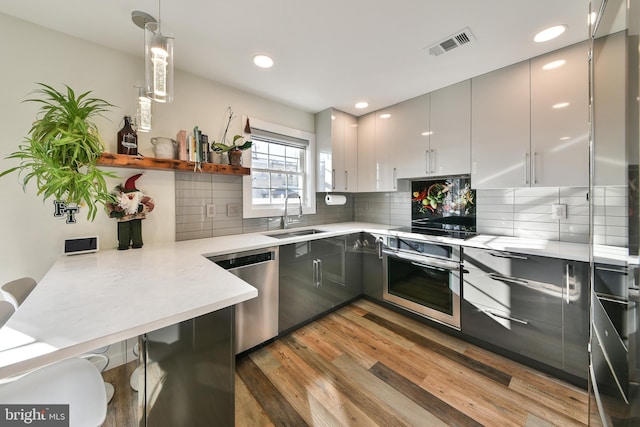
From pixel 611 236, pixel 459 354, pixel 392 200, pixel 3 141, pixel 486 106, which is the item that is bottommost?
pixel 459 354

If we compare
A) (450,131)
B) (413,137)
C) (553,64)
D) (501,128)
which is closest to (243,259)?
(413,137)

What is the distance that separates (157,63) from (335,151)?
2084 millimetres

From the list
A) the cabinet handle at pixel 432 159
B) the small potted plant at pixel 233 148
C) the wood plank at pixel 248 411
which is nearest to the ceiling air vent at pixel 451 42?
the cabinet handle at pixel 432 159

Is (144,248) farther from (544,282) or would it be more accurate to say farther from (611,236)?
(544,282)

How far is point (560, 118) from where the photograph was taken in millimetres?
1814

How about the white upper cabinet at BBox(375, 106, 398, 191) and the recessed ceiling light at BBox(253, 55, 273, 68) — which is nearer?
the recessed ceiling light at BBox(253, 55, 273, 68)

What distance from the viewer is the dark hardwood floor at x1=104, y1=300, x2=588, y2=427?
140cm

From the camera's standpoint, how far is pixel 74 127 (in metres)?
1.22

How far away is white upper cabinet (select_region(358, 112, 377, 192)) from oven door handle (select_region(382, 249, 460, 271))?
92cm

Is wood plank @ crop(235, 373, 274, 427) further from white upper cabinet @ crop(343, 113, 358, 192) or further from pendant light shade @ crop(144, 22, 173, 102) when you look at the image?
white upper cabinet @ crop(343, 113, 358, 192)

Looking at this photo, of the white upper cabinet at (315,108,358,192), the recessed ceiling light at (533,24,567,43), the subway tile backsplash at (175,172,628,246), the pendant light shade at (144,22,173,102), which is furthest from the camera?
the white upper cabinet at (315,108,358,192)

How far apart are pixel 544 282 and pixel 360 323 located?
1.52 meters

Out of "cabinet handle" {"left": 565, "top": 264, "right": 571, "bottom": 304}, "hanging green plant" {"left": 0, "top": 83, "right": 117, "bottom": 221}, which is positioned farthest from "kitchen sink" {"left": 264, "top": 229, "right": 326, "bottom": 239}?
"cabinet handle" {"left": 565, "top": 264, "right": 571, "bottom": 304}

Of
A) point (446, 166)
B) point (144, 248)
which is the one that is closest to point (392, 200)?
point (446, 166)
